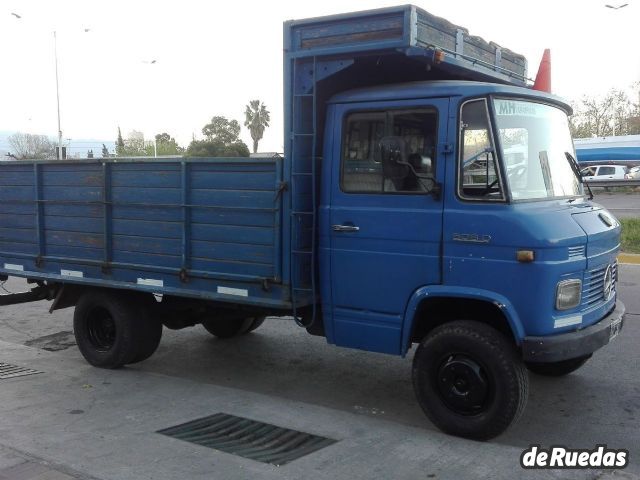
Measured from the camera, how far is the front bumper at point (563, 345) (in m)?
4.32

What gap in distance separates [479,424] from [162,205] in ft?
11.0

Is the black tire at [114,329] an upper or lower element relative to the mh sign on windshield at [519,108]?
lower

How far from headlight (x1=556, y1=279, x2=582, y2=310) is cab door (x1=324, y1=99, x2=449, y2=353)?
82 cm

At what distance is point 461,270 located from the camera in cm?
460

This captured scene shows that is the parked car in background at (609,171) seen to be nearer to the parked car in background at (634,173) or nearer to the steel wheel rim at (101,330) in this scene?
the parked car in background at (634,173)

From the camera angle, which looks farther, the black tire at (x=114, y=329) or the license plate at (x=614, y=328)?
the black tire at (x=114, y=329)

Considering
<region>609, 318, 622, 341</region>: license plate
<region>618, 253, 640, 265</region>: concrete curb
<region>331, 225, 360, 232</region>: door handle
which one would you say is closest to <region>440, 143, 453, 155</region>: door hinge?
<region>331, 225, 360, 232</region>: door handle

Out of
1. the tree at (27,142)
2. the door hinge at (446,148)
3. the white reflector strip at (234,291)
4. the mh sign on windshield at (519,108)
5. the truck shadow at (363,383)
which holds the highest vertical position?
the tree at (27,142)

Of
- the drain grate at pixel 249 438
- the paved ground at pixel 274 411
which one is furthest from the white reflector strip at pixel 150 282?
the drain grate at pixel 249 438

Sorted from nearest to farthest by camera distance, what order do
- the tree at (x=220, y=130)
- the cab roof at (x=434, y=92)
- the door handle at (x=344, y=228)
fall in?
the cab roof at (x=434, y=92), the door handle at (x=344, y=228), the tree at (x=220, y=130)

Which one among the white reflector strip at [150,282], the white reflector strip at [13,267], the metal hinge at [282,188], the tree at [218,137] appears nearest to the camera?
the metal hinge at [282,188]

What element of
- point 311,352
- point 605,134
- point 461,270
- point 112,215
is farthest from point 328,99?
point 605,134

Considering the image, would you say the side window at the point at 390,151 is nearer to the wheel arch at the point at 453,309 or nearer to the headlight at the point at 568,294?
the wheel arch at the point at 453,309

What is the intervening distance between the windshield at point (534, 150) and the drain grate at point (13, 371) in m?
5.08
